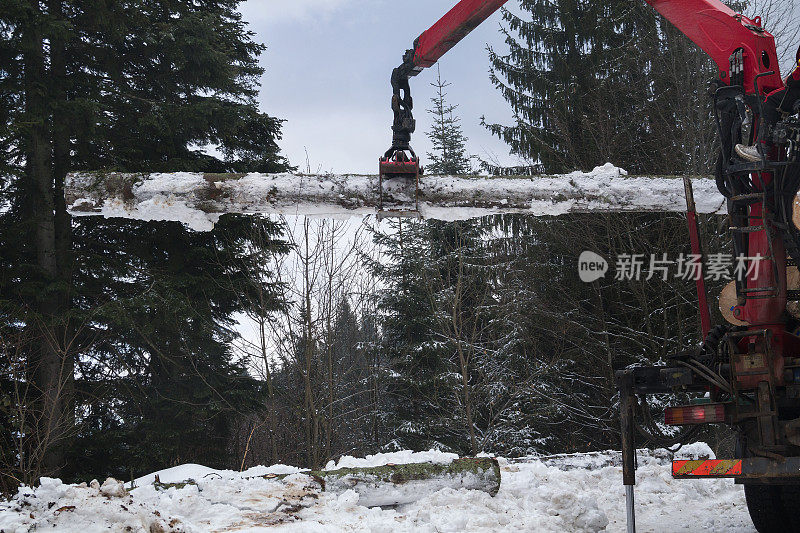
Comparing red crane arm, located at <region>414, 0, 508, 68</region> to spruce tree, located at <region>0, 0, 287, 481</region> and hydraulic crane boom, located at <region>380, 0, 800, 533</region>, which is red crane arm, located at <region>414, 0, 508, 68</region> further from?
spruce tree, located at <region>0, 0, 287, 481</region>

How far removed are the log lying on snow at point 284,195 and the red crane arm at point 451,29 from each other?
39.9 inches

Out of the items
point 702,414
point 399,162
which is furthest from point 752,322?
point 399,162

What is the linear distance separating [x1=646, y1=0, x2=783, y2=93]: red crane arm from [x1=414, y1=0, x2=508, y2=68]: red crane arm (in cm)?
137

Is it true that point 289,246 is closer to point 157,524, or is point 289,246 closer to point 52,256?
point 52,256

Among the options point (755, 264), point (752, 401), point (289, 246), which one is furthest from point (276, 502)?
point (289, 246)

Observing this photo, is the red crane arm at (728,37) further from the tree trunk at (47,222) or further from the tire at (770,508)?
the tree trunk at (47,222)

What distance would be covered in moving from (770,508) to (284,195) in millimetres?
4459

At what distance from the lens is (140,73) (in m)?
13.9

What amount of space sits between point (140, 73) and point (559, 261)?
1091 centimetres

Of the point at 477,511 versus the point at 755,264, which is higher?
the point at 755,264

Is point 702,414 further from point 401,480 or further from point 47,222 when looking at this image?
point 47,222

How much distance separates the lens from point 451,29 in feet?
16.2

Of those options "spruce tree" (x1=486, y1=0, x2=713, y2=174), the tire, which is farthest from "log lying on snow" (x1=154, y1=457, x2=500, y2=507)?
"spruce tree" (x1=486, y1=0, x2=713, y2=174)

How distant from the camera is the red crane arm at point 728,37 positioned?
407 cm
